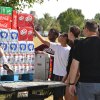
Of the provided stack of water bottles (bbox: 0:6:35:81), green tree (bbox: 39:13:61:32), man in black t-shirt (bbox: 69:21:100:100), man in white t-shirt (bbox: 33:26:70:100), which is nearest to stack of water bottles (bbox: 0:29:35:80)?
stack of water bottles (bbox: 0:6:35:81)

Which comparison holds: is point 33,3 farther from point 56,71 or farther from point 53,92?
point 53,92

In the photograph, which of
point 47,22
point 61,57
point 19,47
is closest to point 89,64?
point 61,57

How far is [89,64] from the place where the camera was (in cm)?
548

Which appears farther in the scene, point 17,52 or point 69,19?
point 69,19

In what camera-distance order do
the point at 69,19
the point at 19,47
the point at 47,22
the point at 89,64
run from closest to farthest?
the point at 89,64, the point at 19,47, the point at 69,19, the point at 47,22

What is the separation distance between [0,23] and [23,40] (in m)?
0.57

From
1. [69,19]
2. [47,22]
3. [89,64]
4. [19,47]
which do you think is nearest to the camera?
[89,64]

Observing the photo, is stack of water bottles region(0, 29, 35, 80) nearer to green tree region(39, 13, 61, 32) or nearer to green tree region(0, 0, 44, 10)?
green tree region(0, 0, 44, 10)

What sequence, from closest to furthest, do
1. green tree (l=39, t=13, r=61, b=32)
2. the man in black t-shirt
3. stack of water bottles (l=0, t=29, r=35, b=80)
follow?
1. the man in black t-shirt
2. stack of water bottles (l=0, t=29, r=35, b=80)
3. green tree (l=39, t=13, r=61, b=32)

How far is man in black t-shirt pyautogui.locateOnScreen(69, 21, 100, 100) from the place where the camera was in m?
5.43

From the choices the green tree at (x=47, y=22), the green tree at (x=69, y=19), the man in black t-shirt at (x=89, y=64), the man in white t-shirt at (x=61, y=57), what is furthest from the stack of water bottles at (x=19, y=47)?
the green tree at (x=47, y=22)

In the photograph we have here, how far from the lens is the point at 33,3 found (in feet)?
39.5

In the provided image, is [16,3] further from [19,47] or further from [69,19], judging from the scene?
[69,19]

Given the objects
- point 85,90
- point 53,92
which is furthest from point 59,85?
point 85,90
